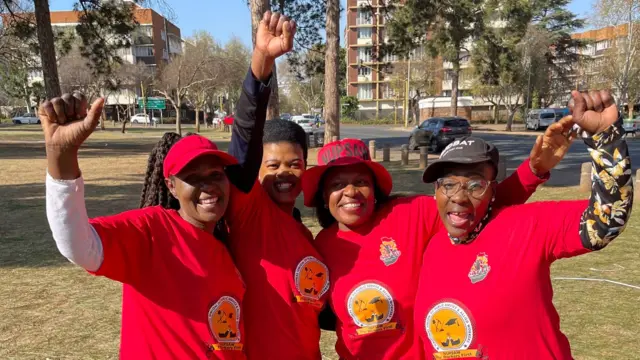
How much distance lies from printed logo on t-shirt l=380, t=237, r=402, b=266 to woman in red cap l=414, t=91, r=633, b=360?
0.17 m

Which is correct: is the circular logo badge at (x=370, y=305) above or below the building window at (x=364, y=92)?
below

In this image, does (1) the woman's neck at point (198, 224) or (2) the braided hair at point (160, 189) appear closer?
(1) the woman's neck at point (198, 224)

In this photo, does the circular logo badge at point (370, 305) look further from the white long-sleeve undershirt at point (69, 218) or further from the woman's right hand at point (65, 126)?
the woman's right hand at point (65, 126)

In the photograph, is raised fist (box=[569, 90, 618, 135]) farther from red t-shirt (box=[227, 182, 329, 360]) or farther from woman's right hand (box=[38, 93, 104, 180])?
woman's right hand (box=[38, 93, 104, 180])

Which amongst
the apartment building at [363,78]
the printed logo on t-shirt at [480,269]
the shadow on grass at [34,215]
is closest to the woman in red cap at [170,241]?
the printed logo on t-shirt at [480,269]

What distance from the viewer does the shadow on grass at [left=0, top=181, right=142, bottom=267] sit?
672cm

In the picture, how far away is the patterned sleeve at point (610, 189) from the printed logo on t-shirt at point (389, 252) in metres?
0.80

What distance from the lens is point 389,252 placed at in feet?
7.35

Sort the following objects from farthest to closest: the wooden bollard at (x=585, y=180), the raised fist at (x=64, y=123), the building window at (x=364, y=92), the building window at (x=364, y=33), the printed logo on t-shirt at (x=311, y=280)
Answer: the building window at (x=364, y=92) < the building window at (x=364, y=33) < the wooden bollard at (x=585, y=180) < the printed logo on t-shirt at (x=311, y=280) < the raised fist at (x=64, y=123)

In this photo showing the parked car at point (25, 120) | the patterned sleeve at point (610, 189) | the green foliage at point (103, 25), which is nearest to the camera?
the patterned sleeve at point (610, 189)

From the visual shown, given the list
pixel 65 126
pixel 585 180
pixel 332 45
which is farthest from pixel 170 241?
Answer: pixel 332 45

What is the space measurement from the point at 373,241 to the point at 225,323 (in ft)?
2.51

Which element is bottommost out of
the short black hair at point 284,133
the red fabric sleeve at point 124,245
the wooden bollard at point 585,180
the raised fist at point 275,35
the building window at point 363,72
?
the wooden bollard at point 585,180

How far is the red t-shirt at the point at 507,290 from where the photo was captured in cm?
181
